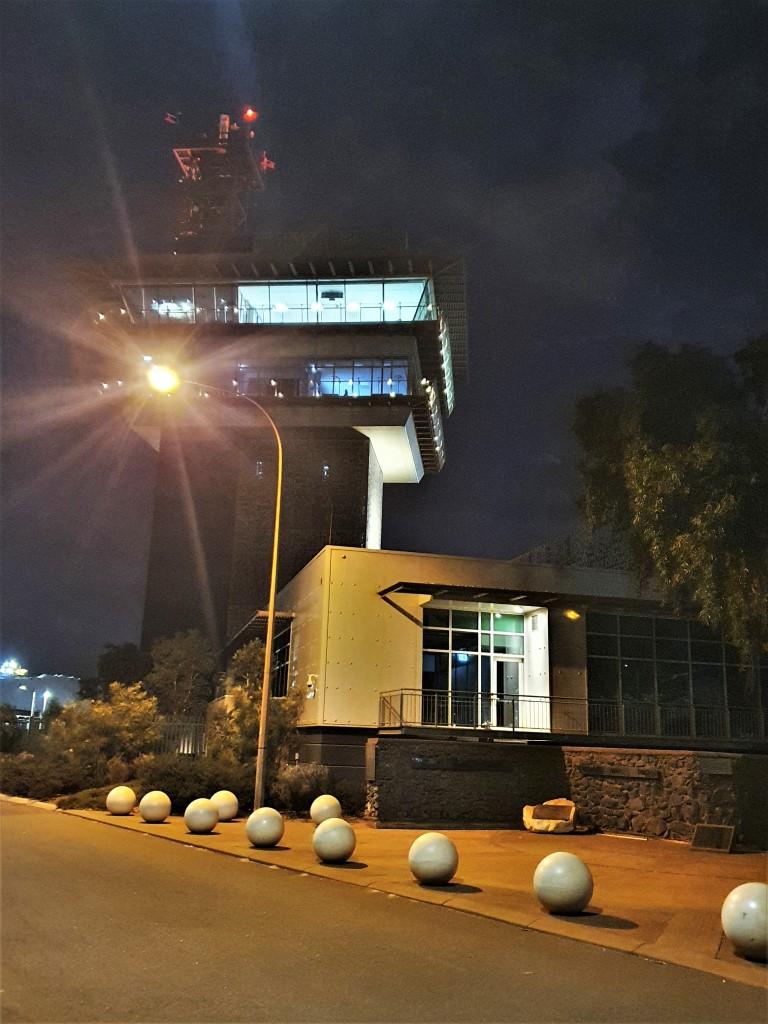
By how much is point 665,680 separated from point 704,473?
14882 mm

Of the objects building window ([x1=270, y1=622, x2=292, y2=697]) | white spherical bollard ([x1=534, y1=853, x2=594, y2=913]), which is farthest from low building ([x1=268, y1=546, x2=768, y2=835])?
white spherical bollard ([x1=534, y1=853, x2=594, y2=913])

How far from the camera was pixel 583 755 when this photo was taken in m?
21.2

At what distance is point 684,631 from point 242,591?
94.1 ft

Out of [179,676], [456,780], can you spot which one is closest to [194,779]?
[456,780]

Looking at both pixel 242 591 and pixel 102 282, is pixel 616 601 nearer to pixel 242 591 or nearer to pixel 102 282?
pixel 242 591

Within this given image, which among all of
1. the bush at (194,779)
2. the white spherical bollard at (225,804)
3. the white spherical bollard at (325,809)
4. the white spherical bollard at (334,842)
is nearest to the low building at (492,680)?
the bush at (194,779)

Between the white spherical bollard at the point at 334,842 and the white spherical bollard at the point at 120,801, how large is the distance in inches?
379

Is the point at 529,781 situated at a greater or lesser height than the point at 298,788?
greater

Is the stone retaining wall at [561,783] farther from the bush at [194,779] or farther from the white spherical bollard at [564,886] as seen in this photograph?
the white spherical bollard at [564,886]

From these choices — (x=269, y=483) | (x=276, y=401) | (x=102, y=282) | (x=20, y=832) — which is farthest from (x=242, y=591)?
(x=20, y=832)

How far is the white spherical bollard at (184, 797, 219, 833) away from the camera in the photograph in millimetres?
16375

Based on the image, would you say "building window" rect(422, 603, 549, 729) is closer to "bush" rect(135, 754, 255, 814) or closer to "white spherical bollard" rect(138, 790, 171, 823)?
"bush" rect(135, 754, 255, 814)

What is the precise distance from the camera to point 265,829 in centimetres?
1412

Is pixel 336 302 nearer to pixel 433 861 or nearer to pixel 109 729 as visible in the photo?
pixel 109 729
